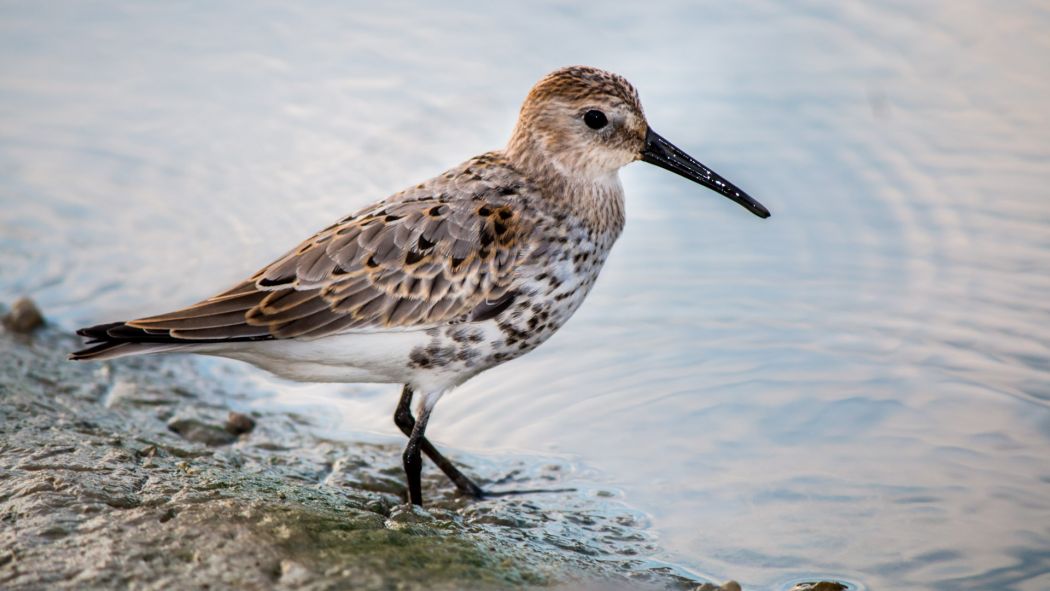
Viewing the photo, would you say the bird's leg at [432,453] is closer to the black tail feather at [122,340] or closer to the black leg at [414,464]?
the black leg at [414,464]

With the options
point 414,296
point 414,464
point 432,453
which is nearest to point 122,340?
point 414,296

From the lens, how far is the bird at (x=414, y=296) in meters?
6.21

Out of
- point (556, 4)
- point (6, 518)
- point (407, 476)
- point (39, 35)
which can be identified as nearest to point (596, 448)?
point (407, 476)

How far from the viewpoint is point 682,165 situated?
690 centimetres

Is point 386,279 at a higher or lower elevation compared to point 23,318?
higher

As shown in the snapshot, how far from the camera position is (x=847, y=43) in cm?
1064

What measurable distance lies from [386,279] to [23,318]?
3.12 metres

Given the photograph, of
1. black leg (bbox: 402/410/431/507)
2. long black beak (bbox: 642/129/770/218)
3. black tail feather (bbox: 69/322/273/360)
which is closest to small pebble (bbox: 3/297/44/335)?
black tail feather (bbox: 69/322/273/360)

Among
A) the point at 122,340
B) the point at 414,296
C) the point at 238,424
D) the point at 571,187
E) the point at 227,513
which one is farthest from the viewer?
the point at 238,424

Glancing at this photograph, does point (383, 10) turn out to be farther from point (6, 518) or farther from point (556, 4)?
point (6, 518)

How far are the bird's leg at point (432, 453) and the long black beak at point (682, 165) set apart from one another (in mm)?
1787

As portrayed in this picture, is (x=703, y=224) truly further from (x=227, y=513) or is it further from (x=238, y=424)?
(x=227, y=513)

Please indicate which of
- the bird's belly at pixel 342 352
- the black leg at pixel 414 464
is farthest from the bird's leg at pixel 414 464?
the bird's belly at pixel 342 352

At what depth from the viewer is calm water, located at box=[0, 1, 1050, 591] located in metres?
6.81
